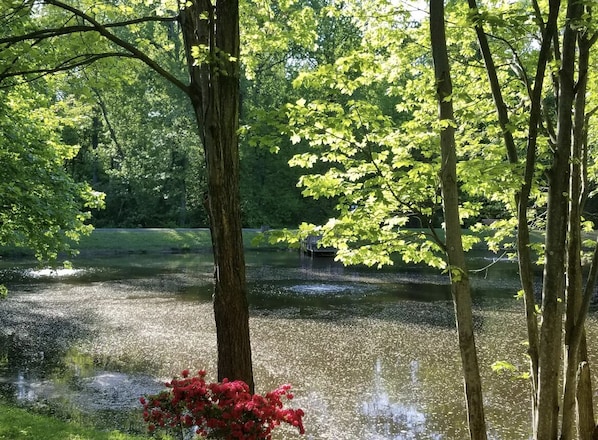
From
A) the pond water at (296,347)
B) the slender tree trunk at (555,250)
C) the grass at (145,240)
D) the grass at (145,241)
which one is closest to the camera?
the slender tree trunk at (555,250)

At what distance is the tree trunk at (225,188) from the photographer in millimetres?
5301

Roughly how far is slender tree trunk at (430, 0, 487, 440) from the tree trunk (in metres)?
1.87

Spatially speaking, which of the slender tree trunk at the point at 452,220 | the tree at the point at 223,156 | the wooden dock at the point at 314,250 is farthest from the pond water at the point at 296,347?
the wooden dock at the point at 314,250

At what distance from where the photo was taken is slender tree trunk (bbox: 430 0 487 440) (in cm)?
539

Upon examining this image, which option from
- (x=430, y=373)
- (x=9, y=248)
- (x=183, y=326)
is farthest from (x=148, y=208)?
(x=430, y=373)

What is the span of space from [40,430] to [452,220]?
503 centimetres

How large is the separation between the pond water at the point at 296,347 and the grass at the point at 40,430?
1188 mm

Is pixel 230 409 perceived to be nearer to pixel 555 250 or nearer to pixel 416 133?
pixel 555 250

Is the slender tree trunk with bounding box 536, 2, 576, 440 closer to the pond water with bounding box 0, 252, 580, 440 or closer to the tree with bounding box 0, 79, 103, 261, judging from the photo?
the pond water with bounding box 0, 252, 580, 440

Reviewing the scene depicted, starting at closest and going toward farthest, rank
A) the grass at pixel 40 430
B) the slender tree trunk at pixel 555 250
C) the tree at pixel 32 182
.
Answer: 1. the slender tree trunk at pixel 555 250
2. the grass at pixel 40 430
3. the tree at pixel 32 182

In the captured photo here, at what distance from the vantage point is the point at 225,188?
17.6ft

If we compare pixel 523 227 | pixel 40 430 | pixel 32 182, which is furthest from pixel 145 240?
pixel 523 227

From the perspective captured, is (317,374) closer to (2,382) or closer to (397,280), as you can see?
(2,382)

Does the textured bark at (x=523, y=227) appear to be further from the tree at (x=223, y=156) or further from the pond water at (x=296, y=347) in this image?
the pond water at (x=296, y=347)
